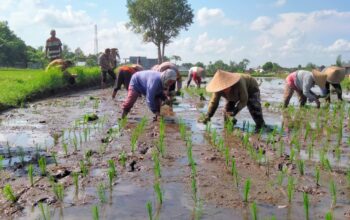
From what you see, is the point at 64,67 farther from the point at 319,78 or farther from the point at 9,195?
the point at 9,195

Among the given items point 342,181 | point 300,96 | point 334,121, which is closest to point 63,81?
point 300,96

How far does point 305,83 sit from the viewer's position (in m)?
9.11

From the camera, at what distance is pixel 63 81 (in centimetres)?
1433

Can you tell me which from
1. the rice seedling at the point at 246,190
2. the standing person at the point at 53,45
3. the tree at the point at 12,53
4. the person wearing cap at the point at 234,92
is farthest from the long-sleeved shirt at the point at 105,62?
the tree at the point at 12,53

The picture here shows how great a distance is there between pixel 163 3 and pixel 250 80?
30.6 metres

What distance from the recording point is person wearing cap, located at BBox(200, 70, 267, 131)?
20.8 ft

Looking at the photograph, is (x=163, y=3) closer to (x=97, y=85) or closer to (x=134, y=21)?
(x=134, y=21)

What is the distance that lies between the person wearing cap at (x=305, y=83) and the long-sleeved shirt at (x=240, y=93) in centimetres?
244

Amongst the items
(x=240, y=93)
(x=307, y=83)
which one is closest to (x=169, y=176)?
(x=240, y=93)

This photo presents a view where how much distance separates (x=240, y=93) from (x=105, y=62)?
9.37m

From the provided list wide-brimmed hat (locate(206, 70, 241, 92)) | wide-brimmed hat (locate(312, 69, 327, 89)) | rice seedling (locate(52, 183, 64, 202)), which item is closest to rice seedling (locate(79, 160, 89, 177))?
rice seedling (locate(52, 183, 64, 202))

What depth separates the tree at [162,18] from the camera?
3634cm

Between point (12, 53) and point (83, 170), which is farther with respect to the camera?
point (12, 53)

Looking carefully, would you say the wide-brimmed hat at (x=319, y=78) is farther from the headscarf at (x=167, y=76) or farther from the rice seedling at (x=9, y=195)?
the rice seedling at (x=9, y=195)
